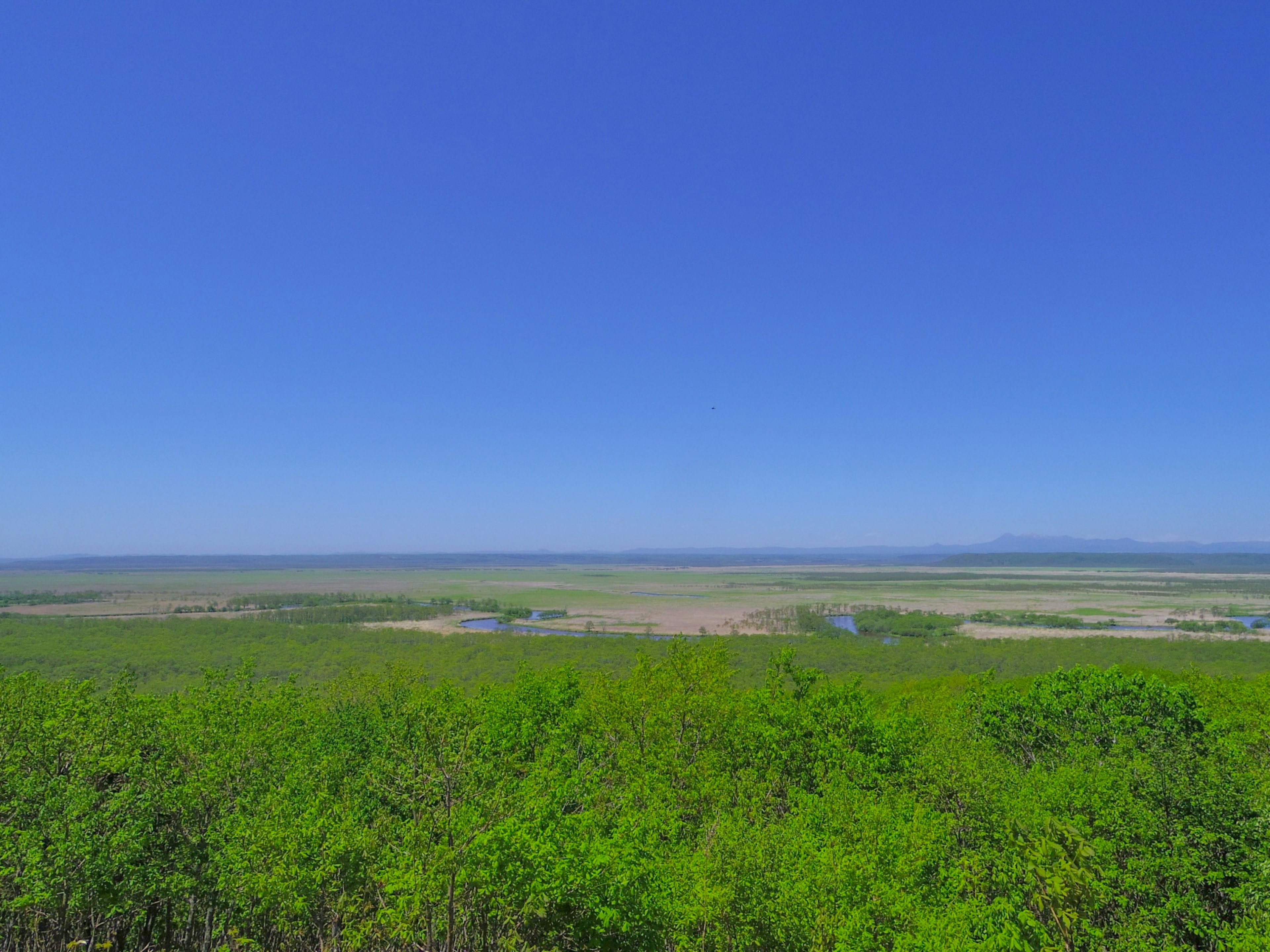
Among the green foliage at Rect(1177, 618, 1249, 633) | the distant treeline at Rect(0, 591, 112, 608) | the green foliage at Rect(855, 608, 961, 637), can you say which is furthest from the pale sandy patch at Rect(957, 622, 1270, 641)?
the distant treeline at Rect(0, 591, 112, 608)

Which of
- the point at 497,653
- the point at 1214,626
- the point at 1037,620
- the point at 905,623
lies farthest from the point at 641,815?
the point at 1214,626

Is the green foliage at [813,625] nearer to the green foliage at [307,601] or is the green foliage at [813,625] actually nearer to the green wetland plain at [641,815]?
the green wetland plain at [641,815]

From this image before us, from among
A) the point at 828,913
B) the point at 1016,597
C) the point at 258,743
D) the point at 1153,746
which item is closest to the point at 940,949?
the point at 828,913

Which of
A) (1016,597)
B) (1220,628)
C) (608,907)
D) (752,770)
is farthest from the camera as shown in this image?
(1016,597)

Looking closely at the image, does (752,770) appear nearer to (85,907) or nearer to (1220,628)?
(85,907)

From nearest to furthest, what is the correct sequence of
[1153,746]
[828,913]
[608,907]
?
[828,913] → [608,907] → [1153,746]
